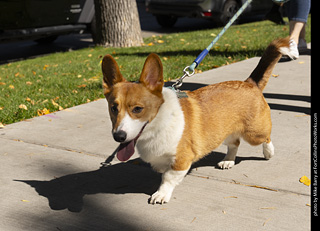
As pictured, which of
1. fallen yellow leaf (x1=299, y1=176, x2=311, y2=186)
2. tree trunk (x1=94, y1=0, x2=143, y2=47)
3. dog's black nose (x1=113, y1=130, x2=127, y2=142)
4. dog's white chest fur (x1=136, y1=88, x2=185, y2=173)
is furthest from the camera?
tree trunk (x1=94, y1=0, x2=143, y2=47)

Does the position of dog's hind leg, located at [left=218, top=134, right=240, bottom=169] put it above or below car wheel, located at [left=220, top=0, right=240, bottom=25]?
above

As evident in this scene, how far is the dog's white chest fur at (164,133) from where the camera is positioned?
3.27 m

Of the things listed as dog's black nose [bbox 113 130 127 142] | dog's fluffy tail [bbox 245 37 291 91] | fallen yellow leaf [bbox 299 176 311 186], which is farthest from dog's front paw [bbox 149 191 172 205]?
dog's fluffy tail [bbox 245 37 291 91]

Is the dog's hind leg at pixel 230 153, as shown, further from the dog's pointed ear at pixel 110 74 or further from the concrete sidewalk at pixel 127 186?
the dog's pointed ear at pixel 110 74

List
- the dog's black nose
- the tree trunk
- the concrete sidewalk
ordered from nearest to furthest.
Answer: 1. the dog's black nose
2. the concrete sidewalk
3. the tree trunk

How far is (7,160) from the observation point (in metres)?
4.20

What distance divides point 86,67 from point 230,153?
507cm

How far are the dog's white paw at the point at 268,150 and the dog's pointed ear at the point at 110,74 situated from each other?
4.80ft

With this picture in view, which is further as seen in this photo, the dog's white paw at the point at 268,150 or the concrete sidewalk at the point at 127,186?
the dog's white paw at the point at 268,150

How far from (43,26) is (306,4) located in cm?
563

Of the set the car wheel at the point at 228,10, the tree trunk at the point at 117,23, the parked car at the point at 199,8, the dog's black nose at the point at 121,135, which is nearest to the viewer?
the dog's black nose at the point at 121,135

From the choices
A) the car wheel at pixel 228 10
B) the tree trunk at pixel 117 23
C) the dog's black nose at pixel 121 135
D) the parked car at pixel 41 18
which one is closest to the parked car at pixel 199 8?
the car wheel at pixel 228 10

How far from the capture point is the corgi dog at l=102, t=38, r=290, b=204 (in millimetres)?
→ 3154

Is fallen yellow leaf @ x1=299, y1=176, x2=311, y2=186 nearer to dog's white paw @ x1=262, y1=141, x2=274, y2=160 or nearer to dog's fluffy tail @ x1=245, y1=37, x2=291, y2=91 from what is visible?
dog's white paw @ x1=262, y1=141, x2=274, y2=160
